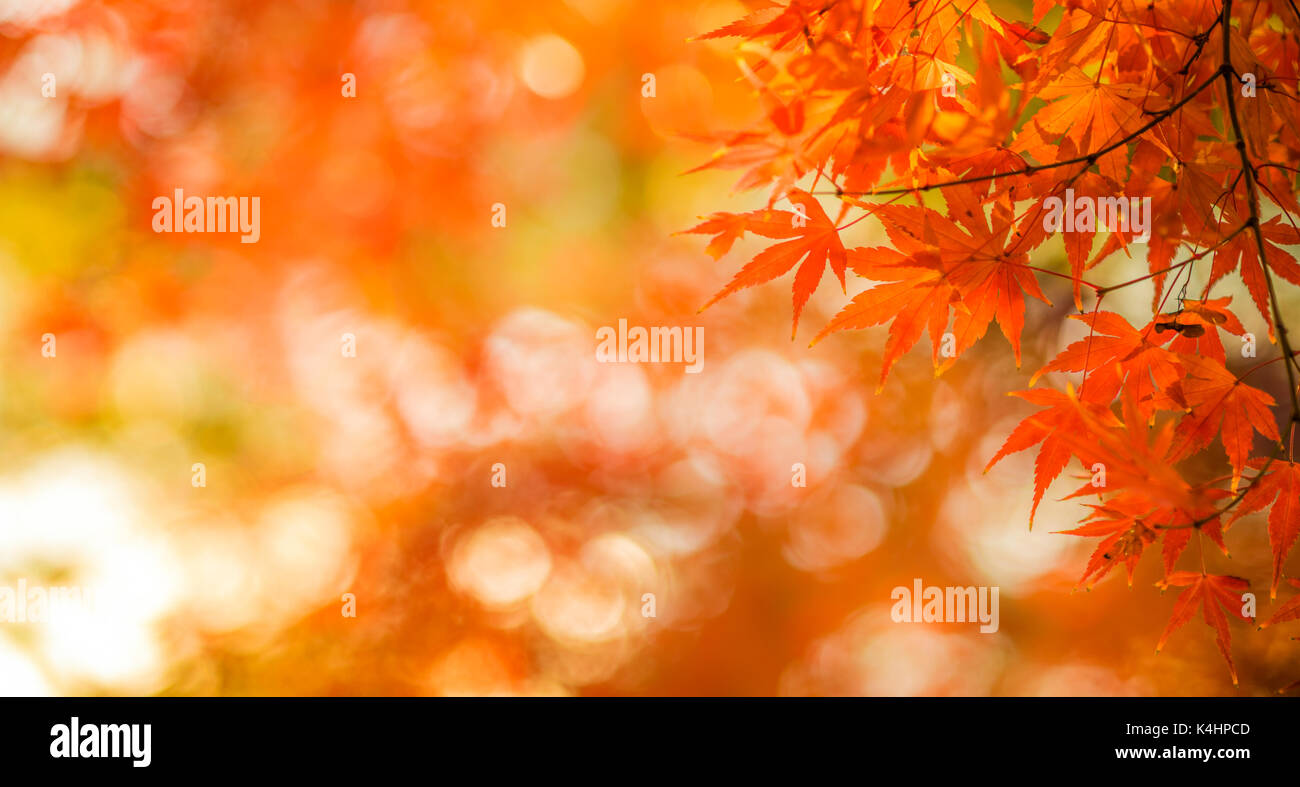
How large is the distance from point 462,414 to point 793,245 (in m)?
1.40

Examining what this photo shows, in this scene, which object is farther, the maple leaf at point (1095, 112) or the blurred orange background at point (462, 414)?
the blurred orange background at point (462, 414)

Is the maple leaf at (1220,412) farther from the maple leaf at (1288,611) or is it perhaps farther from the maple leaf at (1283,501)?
the maple leaf at (1288,611)

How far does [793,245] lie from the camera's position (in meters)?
0.67

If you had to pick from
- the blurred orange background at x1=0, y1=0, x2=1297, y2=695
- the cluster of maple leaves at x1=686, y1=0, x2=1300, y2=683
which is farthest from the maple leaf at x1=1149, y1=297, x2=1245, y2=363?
the blurred orange background at x1=0, y1=0, x2=1297, y2=695

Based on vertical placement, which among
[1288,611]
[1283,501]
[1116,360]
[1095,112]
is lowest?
[1288,611]

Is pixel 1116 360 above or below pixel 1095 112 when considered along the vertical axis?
below

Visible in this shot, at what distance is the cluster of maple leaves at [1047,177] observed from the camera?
23.6 inches

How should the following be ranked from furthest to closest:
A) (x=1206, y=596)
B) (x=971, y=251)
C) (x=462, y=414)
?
1. (x=462, y=414)
2. (x=1206, y=596)
3. (x=971, y=251)

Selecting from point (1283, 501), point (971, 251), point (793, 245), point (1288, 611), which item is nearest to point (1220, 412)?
point (1283, 501)

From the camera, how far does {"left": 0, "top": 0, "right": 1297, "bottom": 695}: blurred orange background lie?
187cm

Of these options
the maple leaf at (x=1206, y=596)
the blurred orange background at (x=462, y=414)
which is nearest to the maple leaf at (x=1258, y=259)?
the maple leaf at (x=1206, y=596)

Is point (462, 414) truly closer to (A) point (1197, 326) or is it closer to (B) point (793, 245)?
(B) point (793, 245)

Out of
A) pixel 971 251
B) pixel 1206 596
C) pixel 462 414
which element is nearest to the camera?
pixel 971 251

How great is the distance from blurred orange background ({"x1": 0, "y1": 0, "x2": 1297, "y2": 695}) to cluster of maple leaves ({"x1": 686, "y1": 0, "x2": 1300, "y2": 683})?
1.20 m
